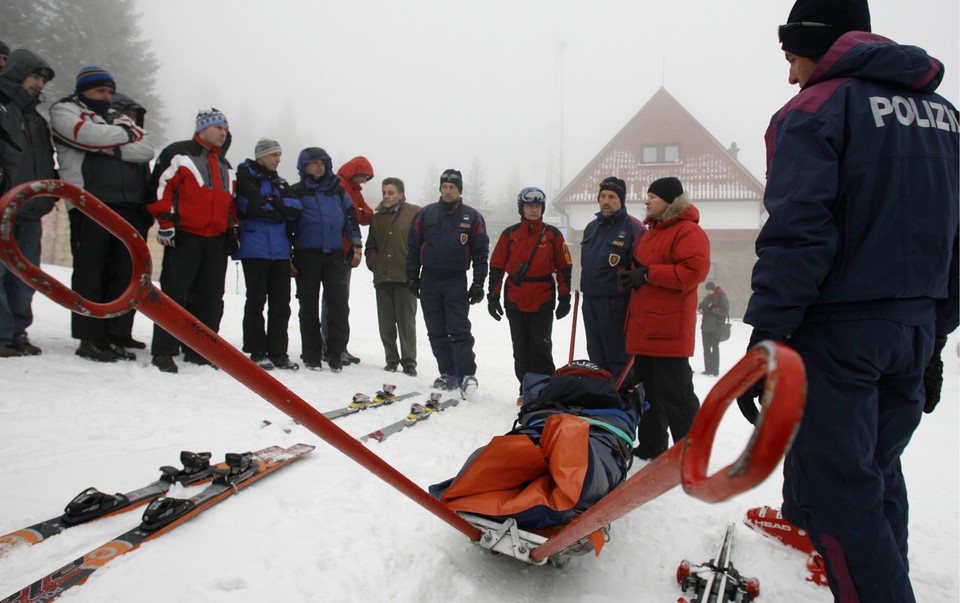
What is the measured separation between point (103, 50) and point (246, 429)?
107ft

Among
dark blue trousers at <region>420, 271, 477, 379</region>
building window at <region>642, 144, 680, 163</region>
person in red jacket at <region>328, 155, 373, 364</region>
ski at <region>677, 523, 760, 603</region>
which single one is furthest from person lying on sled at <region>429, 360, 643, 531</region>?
building window at <region>642, 144, 680, 163</region>

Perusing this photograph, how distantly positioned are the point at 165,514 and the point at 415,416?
212cm

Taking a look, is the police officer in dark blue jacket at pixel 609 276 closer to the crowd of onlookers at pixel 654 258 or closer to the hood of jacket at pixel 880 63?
the crowd of onlookers at pixel 654 258

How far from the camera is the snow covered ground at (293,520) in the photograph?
6.03 ft

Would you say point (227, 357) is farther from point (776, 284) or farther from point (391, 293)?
point (391, 293)

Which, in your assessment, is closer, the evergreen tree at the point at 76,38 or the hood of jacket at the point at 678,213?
the hood of jacket at the point at 678,213

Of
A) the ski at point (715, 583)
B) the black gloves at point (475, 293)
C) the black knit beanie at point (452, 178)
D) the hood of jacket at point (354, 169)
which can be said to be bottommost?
the ski at point (715, 583)

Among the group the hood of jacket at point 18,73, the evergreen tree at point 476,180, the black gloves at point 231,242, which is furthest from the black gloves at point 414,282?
the evergreen tree at point 476,180

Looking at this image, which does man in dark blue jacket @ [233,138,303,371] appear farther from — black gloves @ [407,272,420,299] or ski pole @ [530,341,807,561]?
ski pole @ [530,341,807,561]

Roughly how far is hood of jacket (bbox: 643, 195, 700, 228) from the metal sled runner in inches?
106

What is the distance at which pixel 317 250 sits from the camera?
18.7 ft

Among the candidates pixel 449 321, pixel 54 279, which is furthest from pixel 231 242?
pixel 54 279

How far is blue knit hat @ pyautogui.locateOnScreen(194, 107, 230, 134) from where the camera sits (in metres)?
4.79

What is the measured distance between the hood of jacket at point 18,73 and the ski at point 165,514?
3485 mm
